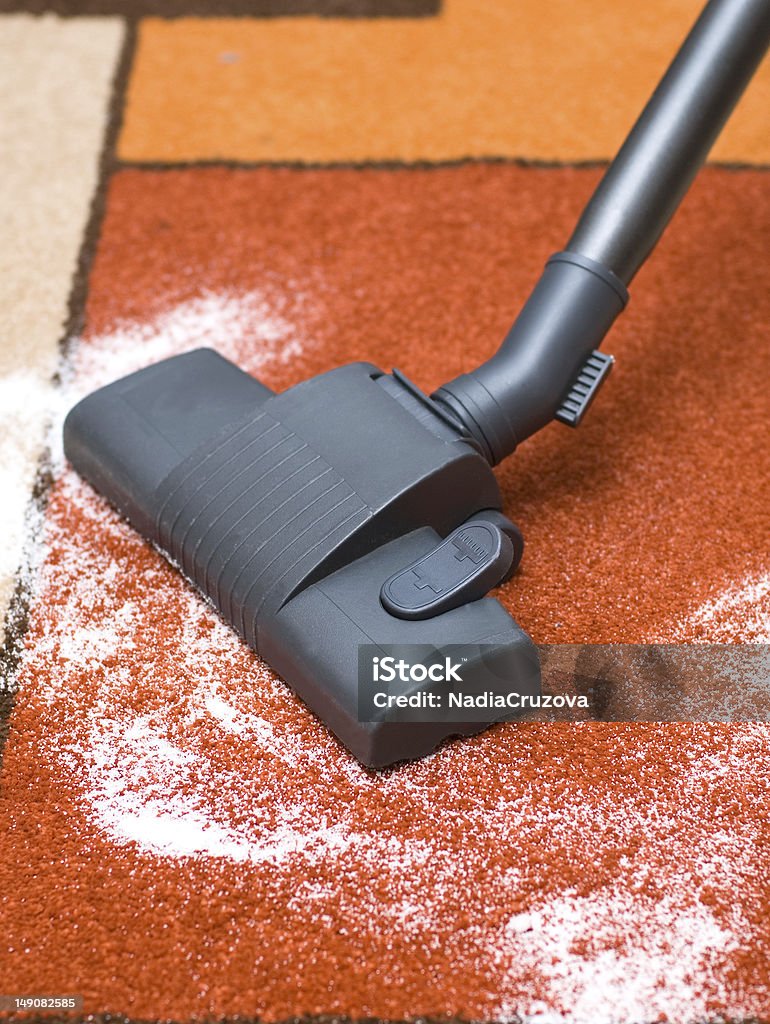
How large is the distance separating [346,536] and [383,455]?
78mm

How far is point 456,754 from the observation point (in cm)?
92

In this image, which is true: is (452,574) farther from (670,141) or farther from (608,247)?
(670,141)

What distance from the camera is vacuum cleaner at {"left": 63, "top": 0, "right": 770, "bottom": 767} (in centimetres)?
89

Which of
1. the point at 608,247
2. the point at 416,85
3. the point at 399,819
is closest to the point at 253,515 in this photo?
the point at 399,819

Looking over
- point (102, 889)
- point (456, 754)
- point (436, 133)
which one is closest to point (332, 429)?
point (456, 754)

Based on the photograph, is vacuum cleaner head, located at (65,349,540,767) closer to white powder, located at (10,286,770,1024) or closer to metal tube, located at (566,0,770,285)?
white powder, located at (10,286,770,1024)

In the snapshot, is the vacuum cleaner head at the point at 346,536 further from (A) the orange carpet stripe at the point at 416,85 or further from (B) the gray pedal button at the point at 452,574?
(A) the orange carpet stripe at the point at 416,85

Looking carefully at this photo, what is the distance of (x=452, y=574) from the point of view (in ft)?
3.00

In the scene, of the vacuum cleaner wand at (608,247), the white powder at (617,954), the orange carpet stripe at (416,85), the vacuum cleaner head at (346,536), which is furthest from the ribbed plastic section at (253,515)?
the orange carpet stripe at (416,85)

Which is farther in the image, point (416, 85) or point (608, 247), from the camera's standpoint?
point (416, 85)

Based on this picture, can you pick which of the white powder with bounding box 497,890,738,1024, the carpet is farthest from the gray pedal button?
the white powder with bounding box 497,890,738,1024

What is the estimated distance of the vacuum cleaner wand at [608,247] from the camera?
3.42 ft

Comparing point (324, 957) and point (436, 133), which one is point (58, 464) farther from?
point (436, 133)

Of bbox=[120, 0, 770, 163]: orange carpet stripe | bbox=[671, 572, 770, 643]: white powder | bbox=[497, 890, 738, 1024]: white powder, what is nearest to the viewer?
bbox=[497, 890, 738, 1024]: white powder
